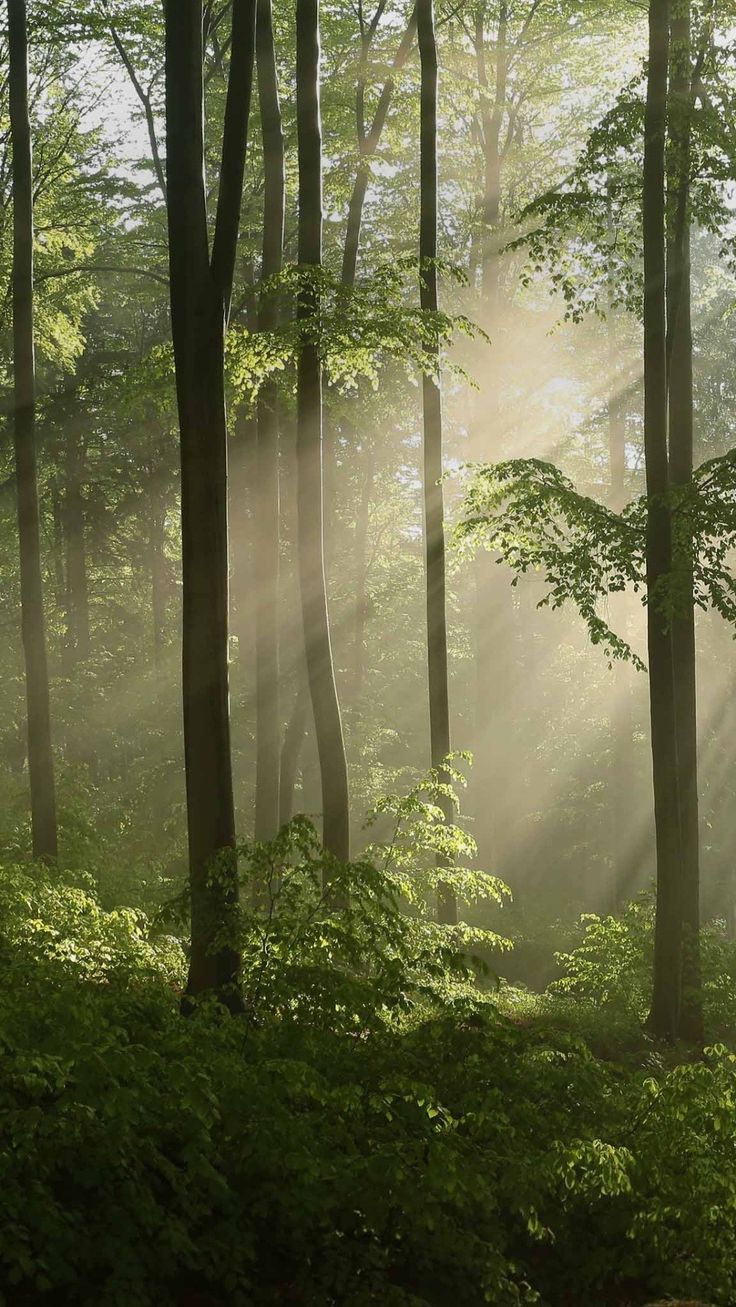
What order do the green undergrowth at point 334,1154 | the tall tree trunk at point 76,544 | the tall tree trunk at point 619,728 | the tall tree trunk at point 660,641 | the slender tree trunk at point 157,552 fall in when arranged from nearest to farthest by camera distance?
the green undergrowth at point 334,1154 → the tall tree trunk at point 660,641 → the tall tree trunk at point 619,728 → the slender tree trunk at point 157,552 → the tall tree trunk at point 76,544

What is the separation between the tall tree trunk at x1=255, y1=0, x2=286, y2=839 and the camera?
525 inches

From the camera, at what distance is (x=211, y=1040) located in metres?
5.10

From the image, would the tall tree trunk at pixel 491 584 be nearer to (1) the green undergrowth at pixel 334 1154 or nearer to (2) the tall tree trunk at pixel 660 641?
(2) the tall tree trunk at pixel 660 641

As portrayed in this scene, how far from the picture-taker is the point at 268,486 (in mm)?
14328

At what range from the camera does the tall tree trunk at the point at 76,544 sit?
25734 millimetres

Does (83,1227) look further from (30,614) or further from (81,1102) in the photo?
(30,614)

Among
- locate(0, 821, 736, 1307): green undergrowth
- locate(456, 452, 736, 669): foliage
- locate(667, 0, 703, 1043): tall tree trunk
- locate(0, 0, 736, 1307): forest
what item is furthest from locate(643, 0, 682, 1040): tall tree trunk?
locate(0, 821, 736, 1307): green undergrowth

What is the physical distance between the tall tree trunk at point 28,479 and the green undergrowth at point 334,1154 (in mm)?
8257

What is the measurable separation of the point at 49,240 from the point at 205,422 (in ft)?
34.2

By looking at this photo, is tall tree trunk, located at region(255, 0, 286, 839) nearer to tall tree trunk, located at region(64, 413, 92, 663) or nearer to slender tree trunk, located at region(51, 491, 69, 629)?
tall tree trunk, located at region(64, 413, 92, 663)

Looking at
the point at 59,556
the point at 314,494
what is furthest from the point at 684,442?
the point at 59,556

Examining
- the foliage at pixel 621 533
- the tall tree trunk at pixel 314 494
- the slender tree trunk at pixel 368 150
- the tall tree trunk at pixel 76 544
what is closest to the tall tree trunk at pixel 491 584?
the slender tree trunk at pixel 368 150

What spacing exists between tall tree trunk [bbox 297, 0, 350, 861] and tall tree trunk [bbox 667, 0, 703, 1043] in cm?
341

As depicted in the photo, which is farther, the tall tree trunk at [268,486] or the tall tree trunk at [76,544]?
the tall tree trunk at [76,544]
